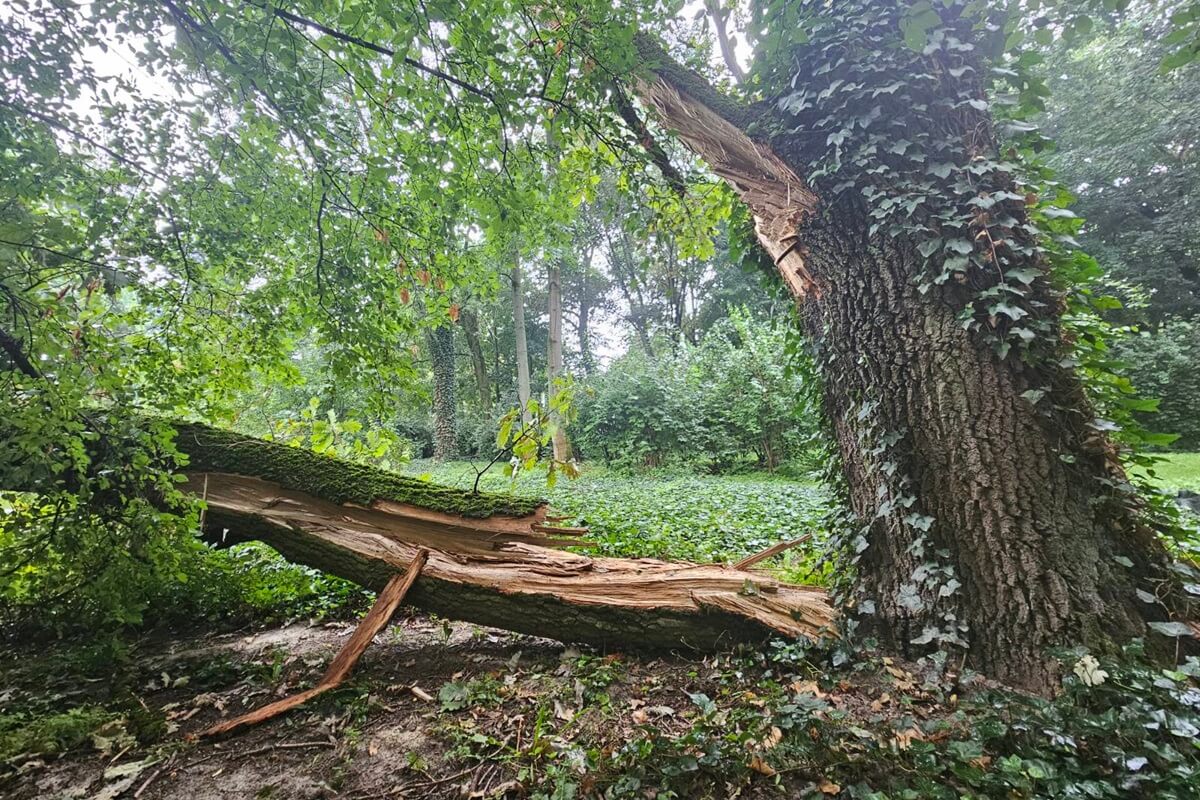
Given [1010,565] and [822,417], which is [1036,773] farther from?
[822,417]

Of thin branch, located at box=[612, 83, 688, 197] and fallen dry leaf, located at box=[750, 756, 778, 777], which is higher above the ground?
thin branch, located at box=[612, 83, 688, 197]

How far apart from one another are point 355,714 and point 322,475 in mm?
1607

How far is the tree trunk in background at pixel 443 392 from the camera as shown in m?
16.9

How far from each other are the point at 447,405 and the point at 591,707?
16.0 meters

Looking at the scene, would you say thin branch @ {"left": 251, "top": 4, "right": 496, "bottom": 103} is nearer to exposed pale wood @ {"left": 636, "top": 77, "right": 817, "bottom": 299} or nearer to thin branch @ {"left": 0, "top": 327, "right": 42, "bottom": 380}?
exposed pale wood @ {"left": 636, "top": 77, "right": 817, "bottom": 299}

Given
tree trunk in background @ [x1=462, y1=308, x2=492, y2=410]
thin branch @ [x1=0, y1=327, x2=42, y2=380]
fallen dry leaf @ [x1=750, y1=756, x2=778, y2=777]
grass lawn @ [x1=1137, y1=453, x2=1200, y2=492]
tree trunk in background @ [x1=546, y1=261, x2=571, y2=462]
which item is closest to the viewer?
fallen dry leaf @ [x1=750, y1=756, x2=778, y2=777]

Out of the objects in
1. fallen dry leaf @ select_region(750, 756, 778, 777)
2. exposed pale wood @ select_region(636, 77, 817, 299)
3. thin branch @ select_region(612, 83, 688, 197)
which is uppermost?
thin branch @ select_region(612, 83, 688, 197)

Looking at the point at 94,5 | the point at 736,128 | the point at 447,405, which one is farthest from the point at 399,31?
the point at 447,405

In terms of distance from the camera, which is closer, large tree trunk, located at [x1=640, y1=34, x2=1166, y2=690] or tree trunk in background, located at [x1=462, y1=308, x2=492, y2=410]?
large tree trunk, located at [x1=640, y1=34, x2=1166, y2=690]

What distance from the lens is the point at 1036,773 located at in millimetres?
1342

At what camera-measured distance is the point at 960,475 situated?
2.04m

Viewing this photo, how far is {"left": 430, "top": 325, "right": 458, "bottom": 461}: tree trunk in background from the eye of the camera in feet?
55.6

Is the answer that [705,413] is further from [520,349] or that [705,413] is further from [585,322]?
[585,322]

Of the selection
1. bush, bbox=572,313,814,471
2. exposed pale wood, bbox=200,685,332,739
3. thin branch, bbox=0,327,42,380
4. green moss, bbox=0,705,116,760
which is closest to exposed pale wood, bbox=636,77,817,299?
exposed pale wood, bbox=200,685,332,739
